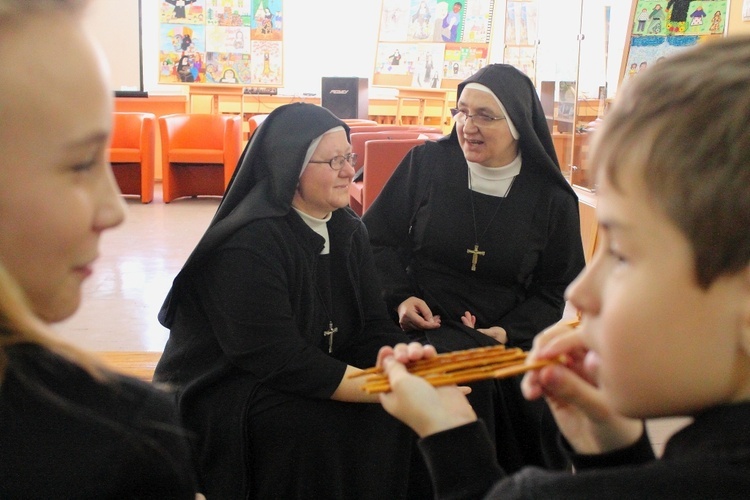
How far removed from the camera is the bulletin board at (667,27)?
176 inches

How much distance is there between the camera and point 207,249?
256 cm

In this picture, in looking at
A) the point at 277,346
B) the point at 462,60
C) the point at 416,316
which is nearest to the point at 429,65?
the point at 462,60

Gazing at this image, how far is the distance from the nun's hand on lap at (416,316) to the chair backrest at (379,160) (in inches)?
68.7

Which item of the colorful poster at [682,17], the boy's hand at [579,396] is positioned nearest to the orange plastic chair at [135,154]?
the colorful poster at [682,17]

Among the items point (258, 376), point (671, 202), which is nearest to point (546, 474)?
point (671, 202)

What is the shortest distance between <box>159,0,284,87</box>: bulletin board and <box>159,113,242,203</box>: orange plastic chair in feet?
5.38

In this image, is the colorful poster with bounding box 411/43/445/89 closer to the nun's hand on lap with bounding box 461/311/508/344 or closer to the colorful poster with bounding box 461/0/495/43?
the colorful poster with bounding box 461/0/495/43

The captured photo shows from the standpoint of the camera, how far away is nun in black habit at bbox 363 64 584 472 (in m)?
3.21

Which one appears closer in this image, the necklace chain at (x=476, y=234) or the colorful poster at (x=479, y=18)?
the necklace chain at (x=476, y=234)

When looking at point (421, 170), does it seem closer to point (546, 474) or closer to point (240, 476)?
point (240, 476)

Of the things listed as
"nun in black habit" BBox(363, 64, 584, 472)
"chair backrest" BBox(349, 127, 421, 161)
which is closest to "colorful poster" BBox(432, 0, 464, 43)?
"chair backrest" BBox(349, 127, 421, 161)

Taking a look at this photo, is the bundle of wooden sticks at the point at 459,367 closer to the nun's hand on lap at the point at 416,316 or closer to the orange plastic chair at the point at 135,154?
the nun's hand on lap at the point at 416,316

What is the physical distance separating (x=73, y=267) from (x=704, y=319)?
749 millimetres

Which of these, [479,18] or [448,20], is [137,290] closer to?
[448,20]
